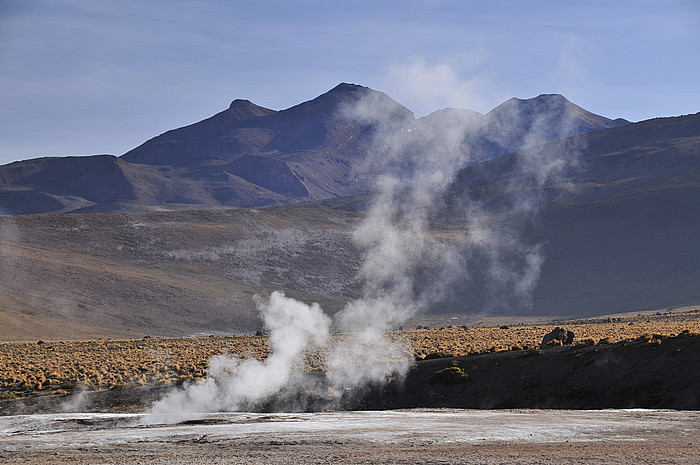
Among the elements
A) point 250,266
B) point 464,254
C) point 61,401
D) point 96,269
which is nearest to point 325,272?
point 250,266

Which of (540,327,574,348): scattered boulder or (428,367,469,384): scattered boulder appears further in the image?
(540,327,574,348): scattered boulder

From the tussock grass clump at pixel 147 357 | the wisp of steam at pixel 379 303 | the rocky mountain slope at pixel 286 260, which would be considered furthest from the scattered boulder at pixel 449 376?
the rocky mountain slope at pixel 286 260

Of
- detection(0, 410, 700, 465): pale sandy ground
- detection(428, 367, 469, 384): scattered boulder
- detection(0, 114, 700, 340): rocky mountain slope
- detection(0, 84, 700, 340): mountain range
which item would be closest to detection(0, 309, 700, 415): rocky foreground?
detection(428, 367, 469, 384): scattered boulder

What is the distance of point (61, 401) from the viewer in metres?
32.1

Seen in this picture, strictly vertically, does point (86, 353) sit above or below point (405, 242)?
below

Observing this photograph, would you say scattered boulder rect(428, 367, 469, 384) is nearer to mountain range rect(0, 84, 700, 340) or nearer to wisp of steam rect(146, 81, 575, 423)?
wisp of steam rect(146, 81, 575, 423)

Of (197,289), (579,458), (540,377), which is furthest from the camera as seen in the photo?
(197,289)

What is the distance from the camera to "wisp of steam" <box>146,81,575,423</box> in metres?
31.0

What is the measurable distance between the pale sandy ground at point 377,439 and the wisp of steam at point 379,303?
159 inches

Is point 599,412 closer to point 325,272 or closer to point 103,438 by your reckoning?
point 103,438

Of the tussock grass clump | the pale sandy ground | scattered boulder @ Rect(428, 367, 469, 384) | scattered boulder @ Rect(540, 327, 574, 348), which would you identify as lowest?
the tussock grass clump

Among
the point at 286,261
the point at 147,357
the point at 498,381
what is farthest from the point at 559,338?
the point at 286,261

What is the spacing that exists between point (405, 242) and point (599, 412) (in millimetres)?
119031

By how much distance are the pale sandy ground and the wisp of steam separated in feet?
13.3
